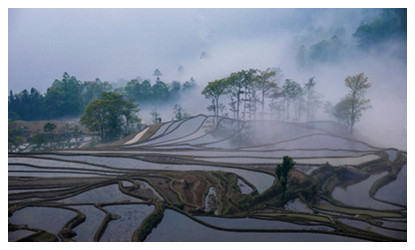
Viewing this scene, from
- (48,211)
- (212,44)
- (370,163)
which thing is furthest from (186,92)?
(48,211)

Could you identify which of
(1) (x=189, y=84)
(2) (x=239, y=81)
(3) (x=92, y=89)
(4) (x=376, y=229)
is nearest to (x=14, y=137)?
(3) (x=92, y=89)

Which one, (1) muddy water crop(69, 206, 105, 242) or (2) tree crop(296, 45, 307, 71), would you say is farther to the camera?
(2) tree crop(296, 45, 307, 71)

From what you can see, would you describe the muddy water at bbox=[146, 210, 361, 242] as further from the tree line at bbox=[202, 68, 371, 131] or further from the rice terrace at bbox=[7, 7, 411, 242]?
the tree line at bbox=[202, 68, 371, 131]

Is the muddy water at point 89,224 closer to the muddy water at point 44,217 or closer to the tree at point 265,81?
the muddy water at point 44,217

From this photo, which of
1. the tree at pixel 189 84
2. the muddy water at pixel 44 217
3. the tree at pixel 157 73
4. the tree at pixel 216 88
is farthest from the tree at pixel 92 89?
the muddy water at pixel 44 217

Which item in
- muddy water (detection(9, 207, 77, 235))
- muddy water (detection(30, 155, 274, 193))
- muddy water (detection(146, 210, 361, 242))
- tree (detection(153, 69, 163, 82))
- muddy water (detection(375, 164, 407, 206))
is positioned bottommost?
muddy water (detection(146, 210, 361, 242))

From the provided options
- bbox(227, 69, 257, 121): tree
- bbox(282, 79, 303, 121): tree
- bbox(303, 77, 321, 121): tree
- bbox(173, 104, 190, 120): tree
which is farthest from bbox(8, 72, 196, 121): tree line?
bbox(303, 77, 321, 121): tree
